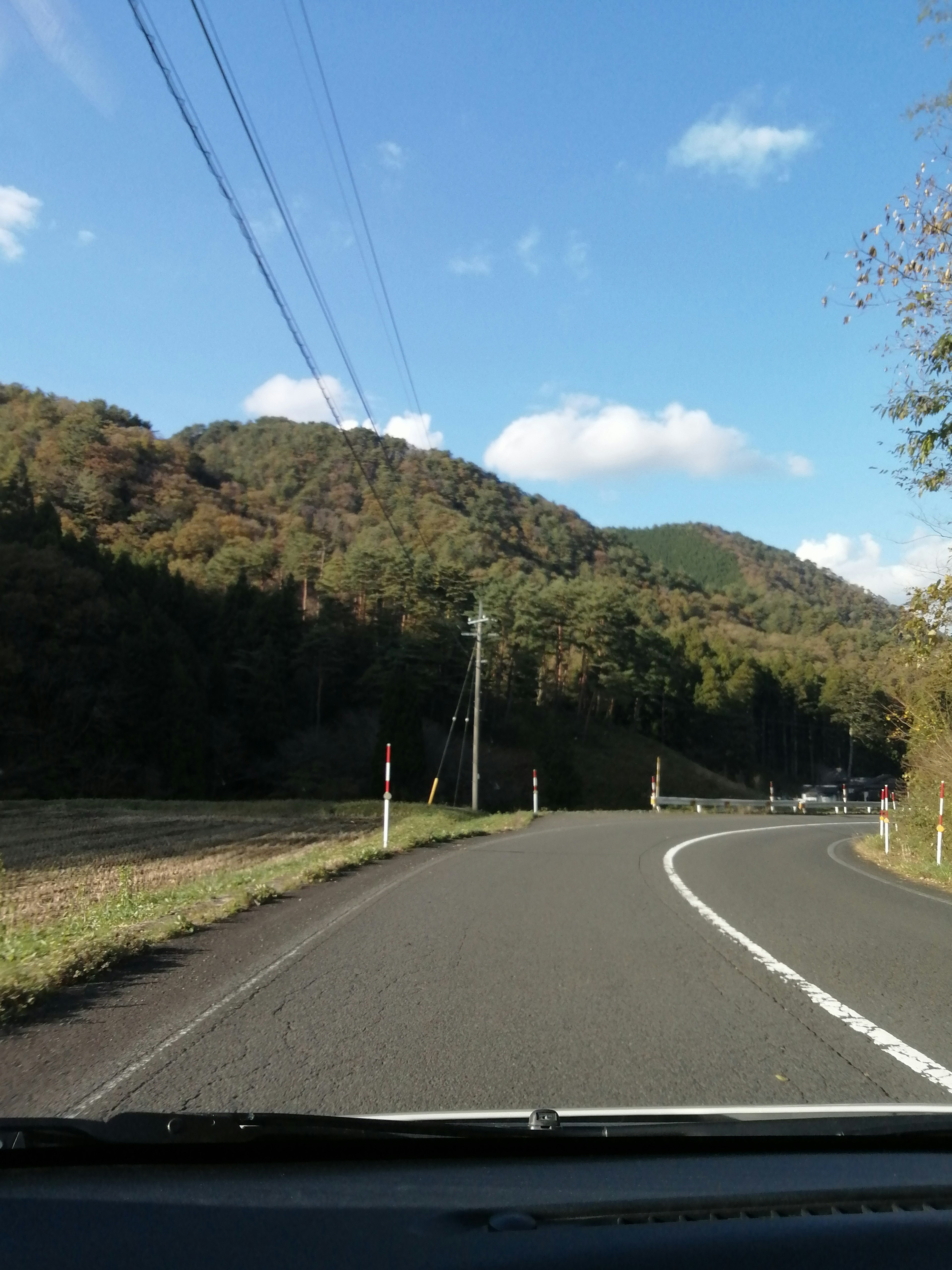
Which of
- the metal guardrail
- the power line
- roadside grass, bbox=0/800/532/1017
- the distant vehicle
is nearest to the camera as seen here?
roadside grass, bbox=0/800/532/1017

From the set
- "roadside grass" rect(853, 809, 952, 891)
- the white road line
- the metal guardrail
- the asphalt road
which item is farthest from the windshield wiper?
the metal guardrail

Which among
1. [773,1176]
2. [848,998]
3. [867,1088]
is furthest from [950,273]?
[773,1176]

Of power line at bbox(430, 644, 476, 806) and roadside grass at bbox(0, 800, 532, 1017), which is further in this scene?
power line at bbox(430, 644, 476, 806)

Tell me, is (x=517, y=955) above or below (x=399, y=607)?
below

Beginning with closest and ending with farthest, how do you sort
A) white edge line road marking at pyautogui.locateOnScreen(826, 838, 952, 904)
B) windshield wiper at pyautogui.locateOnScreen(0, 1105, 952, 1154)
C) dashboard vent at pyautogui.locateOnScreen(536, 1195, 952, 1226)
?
1. dashboard vent at pyautogui.locateOnScreen(536, 1195, 952, 1226)
2. windshield wiper at pyautogui.locateOnScreen(0, 1105, 952, 1154)
3. white edge line road marking at pyautogui.locateOnScreen(826, 838, 952, 904)

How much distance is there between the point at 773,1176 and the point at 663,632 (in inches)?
4089

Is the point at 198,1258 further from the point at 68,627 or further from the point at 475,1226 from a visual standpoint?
the point at 68,627

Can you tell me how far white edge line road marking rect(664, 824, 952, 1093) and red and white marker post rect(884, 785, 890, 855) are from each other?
41.8ft

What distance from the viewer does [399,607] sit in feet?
249

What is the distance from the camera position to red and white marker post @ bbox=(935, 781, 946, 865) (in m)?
18.6

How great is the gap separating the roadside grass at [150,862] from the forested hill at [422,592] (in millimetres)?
13671

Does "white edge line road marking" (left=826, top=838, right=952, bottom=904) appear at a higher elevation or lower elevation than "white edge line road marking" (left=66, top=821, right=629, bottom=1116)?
lower

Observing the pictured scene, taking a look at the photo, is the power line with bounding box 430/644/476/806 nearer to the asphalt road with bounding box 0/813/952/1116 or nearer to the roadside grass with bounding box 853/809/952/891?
the roadside grass with bounding box 853/809/952/891

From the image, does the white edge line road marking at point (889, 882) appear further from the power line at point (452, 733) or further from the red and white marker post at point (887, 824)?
the power line at point (452, 733)
